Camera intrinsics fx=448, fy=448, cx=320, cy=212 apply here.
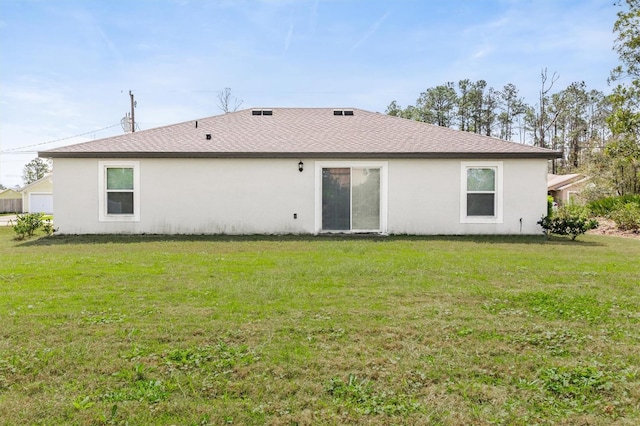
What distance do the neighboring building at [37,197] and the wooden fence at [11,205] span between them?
10.5ft

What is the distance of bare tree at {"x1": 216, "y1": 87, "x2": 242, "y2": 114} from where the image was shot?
32856mm

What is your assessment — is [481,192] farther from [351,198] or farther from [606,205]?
[606,205]

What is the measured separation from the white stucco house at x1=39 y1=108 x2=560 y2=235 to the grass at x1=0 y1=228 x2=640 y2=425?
17.0 feet

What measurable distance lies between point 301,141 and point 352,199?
92.0 inches

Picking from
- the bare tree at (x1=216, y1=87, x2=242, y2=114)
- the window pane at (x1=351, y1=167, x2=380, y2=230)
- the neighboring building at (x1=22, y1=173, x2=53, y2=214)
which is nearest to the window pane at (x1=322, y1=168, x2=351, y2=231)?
the window pane at (x1=351, y1=167, x2=380, y2=230)

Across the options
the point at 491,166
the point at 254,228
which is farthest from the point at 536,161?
the point at 254,228

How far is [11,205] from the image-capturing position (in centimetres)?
4253

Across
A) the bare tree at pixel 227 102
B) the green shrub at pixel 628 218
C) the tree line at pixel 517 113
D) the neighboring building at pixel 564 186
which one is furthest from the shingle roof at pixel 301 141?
the tree line at pixel 517 113

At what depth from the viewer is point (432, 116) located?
4278 cm

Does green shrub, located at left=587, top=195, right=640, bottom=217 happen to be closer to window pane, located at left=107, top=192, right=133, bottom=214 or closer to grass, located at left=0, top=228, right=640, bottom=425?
grass, located at left=0, top=228, right=640, bottom=425

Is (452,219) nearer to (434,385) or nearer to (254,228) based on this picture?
(254,228)

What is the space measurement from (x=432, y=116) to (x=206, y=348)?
4204 cm

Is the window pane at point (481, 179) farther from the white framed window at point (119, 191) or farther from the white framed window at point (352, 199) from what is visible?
the white framed window at point (119, 191)

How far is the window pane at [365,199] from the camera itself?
42.2 feet
